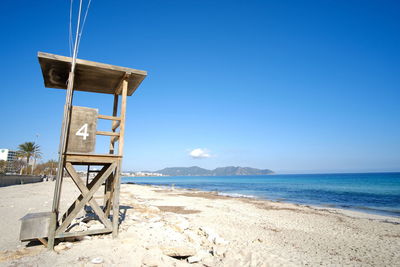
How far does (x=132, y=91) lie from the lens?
777 centimetres

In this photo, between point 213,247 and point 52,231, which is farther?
point 213,247

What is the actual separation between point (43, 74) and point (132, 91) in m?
2.63

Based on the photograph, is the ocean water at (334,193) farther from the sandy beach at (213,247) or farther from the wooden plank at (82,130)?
the wooden plank at (82,130)

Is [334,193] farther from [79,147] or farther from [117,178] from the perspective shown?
[79,147]

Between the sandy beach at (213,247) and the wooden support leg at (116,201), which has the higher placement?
the wooden support leg at (116,201)

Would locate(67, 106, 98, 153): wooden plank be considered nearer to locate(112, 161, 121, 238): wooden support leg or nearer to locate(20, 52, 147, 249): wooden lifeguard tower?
locate(20, 52, 147, 249): wooden lifeguard tower

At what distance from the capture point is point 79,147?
19.1 feet

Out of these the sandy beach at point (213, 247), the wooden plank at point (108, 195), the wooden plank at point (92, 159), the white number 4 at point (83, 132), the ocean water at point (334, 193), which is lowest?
the ocean water at point (334, 193)

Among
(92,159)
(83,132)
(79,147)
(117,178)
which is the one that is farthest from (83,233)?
(83,132)

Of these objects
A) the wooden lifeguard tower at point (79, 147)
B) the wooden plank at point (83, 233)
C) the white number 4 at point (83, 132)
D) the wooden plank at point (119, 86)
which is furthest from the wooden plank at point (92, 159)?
the wooden plank at point (119, 86)

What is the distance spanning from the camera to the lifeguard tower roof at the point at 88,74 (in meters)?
5.86

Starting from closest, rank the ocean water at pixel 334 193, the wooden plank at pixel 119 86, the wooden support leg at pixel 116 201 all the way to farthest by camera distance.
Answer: the wooden support leg at pixel 116 201 < the wooden plank at pixel 119 86 < the ocean water at pixel 334 193

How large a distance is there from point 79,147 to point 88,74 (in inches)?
93.2

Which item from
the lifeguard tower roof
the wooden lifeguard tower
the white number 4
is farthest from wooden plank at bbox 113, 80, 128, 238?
the white number 4
